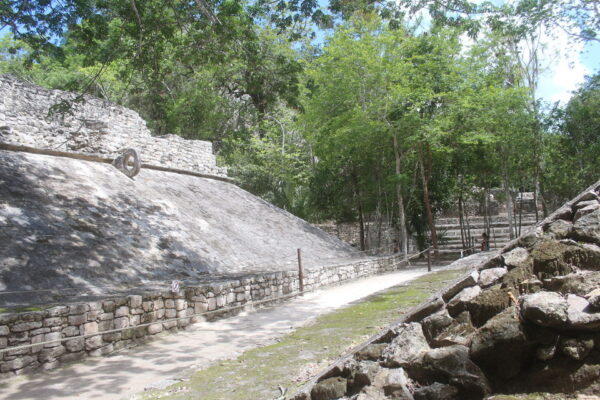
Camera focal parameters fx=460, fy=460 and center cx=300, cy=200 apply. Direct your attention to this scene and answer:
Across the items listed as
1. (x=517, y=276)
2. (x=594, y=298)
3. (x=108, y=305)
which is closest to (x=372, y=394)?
(x=517, y=276)

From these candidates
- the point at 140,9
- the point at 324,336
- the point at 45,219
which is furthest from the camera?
the point at 140,9

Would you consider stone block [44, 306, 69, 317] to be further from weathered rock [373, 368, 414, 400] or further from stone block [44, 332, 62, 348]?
weathered rock [373, 368, 414, 400]

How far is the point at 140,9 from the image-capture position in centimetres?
782

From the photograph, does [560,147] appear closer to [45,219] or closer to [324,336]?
[324,336]

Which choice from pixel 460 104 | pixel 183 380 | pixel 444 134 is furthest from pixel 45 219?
pixel 460 104

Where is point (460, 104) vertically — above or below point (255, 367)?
above

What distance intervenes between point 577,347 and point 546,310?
198 mm

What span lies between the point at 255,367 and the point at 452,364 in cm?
246

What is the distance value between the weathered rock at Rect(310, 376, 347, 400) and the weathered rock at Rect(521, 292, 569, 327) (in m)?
1.06

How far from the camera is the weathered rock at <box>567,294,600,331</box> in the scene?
2.11 metres

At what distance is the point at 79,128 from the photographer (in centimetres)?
1069

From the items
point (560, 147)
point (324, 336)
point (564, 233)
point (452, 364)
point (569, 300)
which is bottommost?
point (324, 336)

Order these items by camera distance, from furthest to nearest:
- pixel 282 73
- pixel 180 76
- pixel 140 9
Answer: pixel 180 76
pixel 282 73
pixel 140 9

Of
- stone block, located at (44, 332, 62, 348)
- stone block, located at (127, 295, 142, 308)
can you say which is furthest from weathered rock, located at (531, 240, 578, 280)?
stone block, located at (127, 295, 142, 308)
